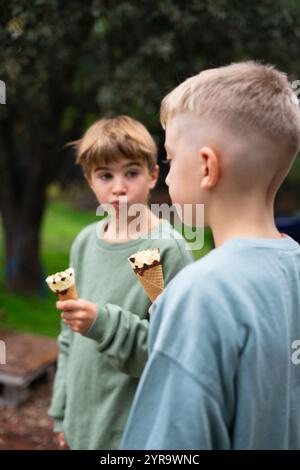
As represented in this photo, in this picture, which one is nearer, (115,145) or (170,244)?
(170,244)

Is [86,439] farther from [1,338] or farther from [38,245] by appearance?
[38,245]

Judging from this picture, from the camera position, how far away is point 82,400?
78.5 inches

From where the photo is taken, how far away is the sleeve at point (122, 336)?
1767 mm

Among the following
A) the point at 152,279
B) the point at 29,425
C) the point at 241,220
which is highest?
the point at 241,220

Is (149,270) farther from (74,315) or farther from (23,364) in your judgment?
(23,364)

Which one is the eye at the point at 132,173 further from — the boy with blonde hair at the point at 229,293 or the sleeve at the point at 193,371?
the sleeve at the point at 193,371

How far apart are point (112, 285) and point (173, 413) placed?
1.01 meters

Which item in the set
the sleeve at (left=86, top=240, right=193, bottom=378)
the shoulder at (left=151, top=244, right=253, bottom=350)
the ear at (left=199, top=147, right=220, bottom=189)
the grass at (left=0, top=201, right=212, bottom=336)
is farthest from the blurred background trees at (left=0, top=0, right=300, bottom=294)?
the shoulder at (left=151, top=244, right=253, bottom=350)

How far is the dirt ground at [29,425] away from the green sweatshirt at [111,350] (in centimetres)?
188

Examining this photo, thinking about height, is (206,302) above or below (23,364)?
above

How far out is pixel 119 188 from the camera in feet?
6.53

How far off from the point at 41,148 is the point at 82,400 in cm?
495

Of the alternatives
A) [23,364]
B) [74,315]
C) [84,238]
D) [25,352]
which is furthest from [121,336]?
[25,352]
